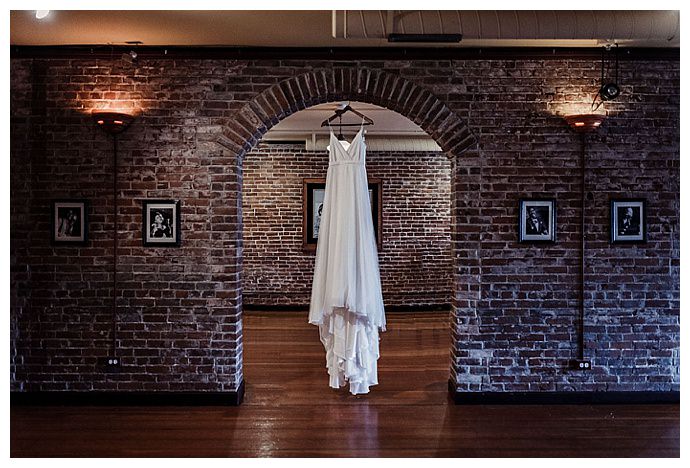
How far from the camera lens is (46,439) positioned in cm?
400

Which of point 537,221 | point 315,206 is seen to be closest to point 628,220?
point 537,221

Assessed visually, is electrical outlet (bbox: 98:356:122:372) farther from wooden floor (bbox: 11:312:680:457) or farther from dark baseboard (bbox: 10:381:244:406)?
wooden floor (bbox: 11:312:680:457)

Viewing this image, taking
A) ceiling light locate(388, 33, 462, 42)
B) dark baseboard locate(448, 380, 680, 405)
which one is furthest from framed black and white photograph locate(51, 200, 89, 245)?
dark baseboard locate(448, 380, 680, 405)

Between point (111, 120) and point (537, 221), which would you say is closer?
point (111, 120)

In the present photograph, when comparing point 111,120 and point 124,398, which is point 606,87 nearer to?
point 111,120

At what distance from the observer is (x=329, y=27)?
4.25m

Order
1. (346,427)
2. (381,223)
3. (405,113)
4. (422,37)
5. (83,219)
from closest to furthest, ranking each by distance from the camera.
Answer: (422,37), (346,427), (83,219), (405,113), (381,223)

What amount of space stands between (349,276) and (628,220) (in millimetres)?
Answer: 2262

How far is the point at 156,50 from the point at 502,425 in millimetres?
3817

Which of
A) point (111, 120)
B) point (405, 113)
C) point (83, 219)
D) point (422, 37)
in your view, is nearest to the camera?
point (422, 37)

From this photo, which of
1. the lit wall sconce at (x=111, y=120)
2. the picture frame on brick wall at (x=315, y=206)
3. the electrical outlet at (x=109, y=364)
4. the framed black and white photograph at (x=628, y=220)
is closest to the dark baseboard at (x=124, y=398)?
the electrical outlet at (x=109, y=364)

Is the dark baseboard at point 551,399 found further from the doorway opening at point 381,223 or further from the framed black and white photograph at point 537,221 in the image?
the doorway opening at point 381,223

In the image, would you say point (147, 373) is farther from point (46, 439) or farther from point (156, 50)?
point (156, 50)
